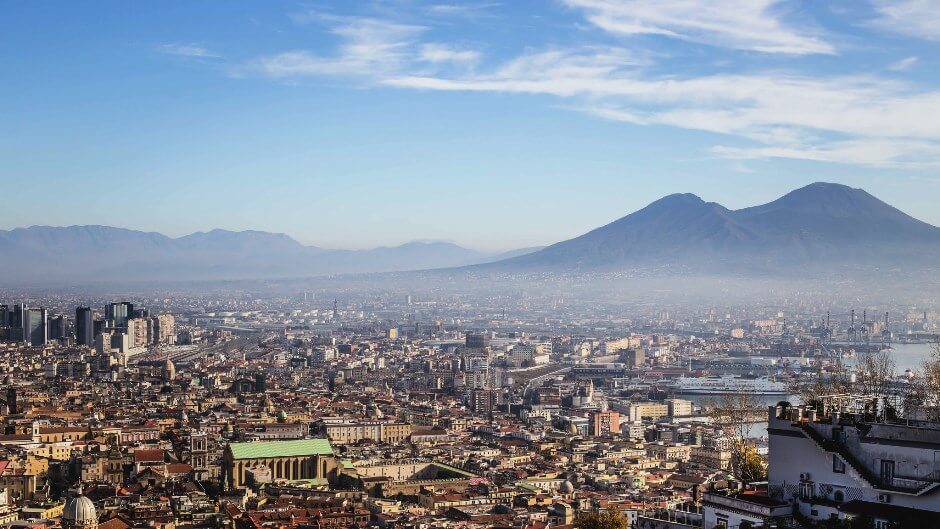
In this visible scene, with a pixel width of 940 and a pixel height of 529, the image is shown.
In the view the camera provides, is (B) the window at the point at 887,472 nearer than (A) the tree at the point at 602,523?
Yes

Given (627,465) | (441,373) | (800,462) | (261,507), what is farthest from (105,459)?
(441,373)

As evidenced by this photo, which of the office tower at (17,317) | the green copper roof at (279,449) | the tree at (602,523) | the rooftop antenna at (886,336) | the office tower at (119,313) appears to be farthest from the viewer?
the office tower at (119,313)

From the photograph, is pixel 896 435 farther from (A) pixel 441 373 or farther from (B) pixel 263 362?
(B) pixel 263 362

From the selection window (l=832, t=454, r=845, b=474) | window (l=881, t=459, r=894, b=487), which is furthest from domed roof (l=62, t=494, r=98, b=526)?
window (l=881, t=459, r=894, b=487)

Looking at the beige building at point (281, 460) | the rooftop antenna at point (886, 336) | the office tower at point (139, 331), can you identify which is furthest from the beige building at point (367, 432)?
the office tower at point (139, 331)

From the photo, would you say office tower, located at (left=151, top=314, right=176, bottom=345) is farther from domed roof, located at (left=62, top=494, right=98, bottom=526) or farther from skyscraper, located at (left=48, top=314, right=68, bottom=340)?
domed roof, located at (left=62, top=494, right=98, bottom=526)

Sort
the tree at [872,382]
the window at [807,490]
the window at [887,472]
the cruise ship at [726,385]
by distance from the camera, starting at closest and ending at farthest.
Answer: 1. the window at [887,472]
2. the window at [807,490]
3. the tree at [872,382]
4. the cruise ship at [726,385]

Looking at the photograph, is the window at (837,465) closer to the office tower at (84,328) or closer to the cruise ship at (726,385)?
the cruise ship at (726,385)
